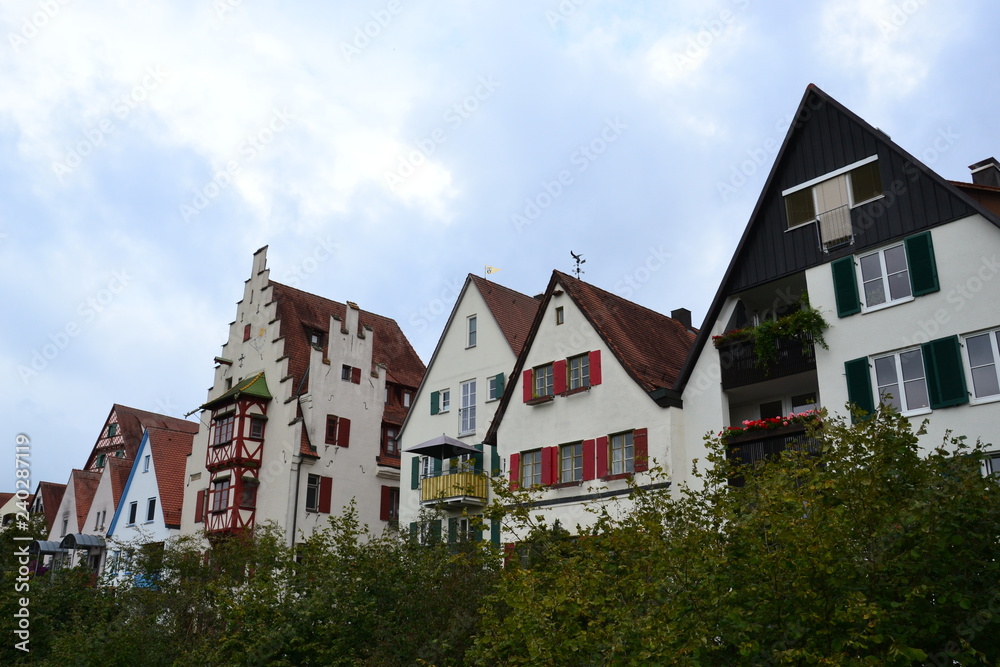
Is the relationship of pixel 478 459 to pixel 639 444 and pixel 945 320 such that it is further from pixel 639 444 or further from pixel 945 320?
pixel 945 320

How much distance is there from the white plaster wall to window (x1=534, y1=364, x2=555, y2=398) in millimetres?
9520

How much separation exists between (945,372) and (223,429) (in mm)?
31437

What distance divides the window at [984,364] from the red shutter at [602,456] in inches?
413

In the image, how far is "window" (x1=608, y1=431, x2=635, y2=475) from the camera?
2745 cm

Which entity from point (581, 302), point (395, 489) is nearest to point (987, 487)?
point (581, 302)

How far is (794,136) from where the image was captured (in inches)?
1018

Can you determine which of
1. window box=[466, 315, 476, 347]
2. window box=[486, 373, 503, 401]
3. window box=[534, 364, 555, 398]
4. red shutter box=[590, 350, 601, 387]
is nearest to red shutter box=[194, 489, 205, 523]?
window box=[466, 315, 476, 347]

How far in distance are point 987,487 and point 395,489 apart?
3474 centimetres

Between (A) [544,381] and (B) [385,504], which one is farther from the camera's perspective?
(B) [385,504]

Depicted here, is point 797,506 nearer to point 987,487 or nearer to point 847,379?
point 987,487

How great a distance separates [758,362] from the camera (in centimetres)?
2486

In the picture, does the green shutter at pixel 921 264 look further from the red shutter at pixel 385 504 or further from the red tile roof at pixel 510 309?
the red shutter at pixel 385 504

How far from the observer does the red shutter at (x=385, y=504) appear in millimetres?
42000

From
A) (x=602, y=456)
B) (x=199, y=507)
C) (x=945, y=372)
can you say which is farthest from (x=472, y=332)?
(x=945, y=372)
